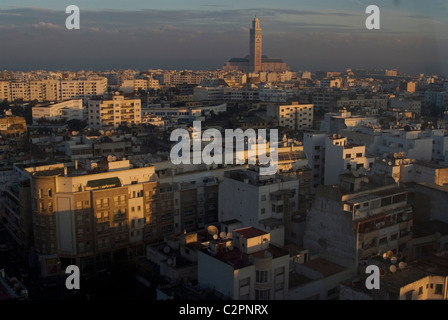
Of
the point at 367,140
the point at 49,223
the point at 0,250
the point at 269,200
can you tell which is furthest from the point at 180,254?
the point at 367,140

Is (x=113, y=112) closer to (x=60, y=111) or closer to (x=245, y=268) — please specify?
(x=60, y=111)

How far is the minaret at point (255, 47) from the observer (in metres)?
52.8

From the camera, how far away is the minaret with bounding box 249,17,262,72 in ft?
173

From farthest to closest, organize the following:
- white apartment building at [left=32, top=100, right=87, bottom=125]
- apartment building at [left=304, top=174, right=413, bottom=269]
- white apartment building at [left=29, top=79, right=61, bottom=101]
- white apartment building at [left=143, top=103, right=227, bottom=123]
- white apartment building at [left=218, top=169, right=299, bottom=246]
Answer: white apartment building at [left=29, top=79, right=61, bottom=101]
white apartment building at [left=143, top=103, right=227, bottom=123]
white apartment building at [left=32, top=100, right=87, bottom=125]
white apartment building at [left=218, top=169, right=299, bottom=246]
apartment building at [left=304, top=174, right=413, bottom=269]

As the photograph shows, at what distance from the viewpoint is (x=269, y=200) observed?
275 inches

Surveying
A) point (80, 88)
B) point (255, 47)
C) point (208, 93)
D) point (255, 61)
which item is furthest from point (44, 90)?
point (255, 61)

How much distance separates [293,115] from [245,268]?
590 inches

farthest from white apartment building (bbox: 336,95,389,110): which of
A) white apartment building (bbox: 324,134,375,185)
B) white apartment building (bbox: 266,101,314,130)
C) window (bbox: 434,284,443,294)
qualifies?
window (bbox: 434,284,443,294)

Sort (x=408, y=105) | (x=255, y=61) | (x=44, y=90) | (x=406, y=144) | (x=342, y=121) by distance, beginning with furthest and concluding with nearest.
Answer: (x=255, y=61) → (x=44, y=90) → (x=408, y=105) → (x=342, y=121) → (x=406, y=144)

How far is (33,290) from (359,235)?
4216 mm

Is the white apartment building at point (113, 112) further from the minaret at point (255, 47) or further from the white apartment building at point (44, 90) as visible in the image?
the minaret at point (255, 47)

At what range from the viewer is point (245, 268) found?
200 inches

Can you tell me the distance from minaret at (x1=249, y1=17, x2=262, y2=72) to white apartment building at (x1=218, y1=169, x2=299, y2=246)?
4588 centimetres

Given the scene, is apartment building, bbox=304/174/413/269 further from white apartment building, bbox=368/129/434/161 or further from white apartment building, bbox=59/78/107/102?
white apartment building, bbox=59/78/107/102
